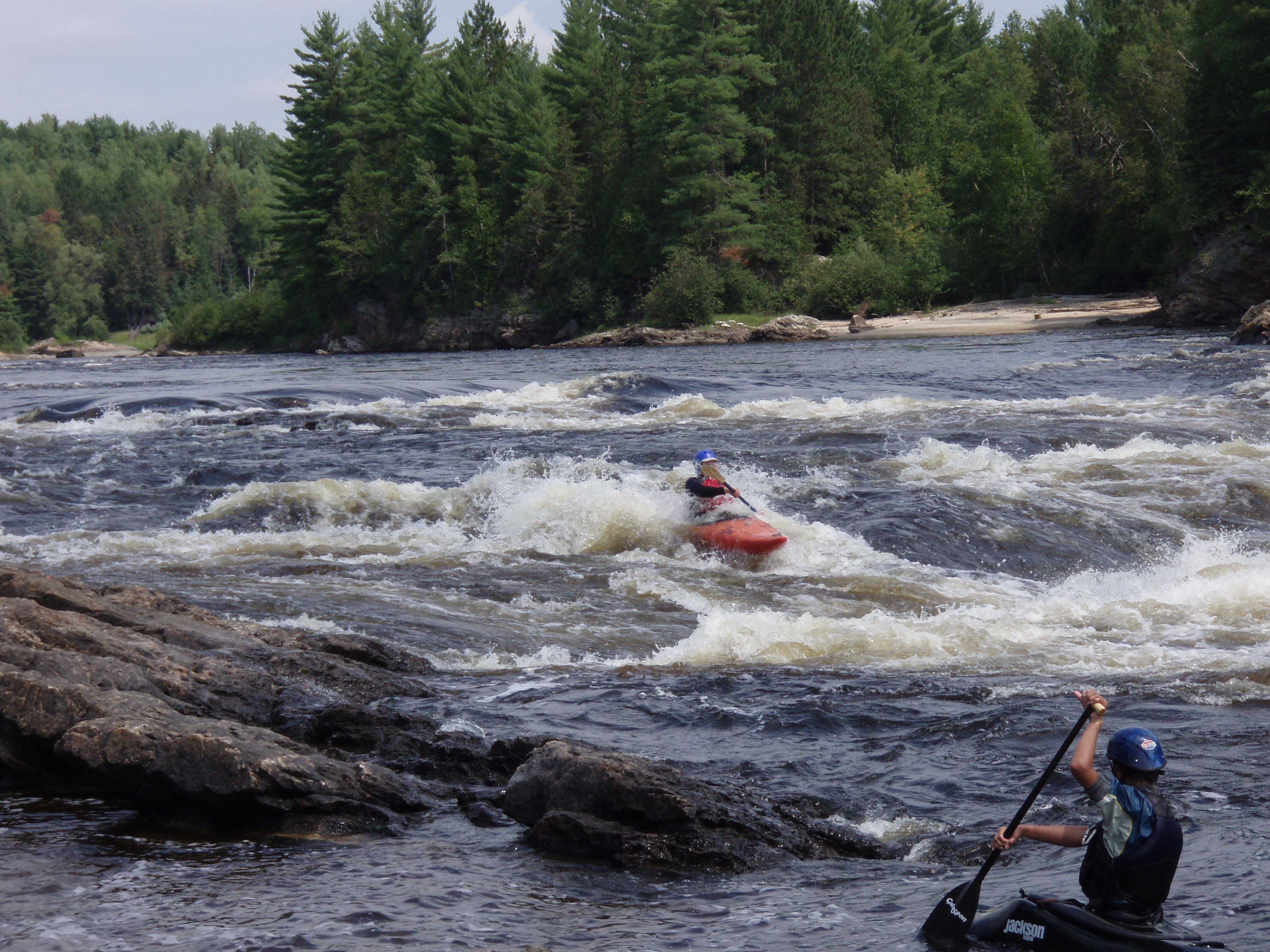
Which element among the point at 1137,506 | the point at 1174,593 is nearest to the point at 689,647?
the point at 1174,593

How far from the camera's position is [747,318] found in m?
48.8

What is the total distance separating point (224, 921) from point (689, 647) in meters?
4.39

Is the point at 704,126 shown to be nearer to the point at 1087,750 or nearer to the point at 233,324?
the point at 233,324

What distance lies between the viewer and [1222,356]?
970 inches

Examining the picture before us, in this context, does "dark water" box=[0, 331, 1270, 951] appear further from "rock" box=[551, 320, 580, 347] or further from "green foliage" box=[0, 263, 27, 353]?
"green foliage" box=[0, 263, 27, 353]

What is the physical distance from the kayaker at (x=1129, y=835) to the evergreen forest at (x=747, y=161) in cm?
3725

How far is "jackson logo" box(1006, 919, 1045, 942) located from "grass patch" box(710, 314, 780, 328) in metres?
43.1

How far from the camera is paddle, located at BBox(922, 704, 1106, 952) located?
4.07 metres

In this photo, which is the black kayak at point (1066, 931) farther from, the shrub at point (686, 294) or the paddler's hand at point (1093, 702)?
the shrub at point (686, 294)

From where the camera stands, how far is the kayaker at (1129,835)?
395 cm

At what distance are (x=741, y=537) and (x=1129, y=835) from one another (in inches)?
276

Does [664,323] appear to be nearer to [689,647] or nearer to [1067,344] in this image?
[1067,344]

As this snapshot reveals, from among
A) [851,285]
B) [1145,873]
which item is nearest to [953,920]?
[1145,873]

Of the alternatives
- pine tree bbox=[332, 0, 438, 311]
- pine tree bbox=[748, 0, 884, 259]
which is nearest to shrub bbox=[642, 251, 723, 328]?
pine tree bbox=[748, 0, 884, 259]
